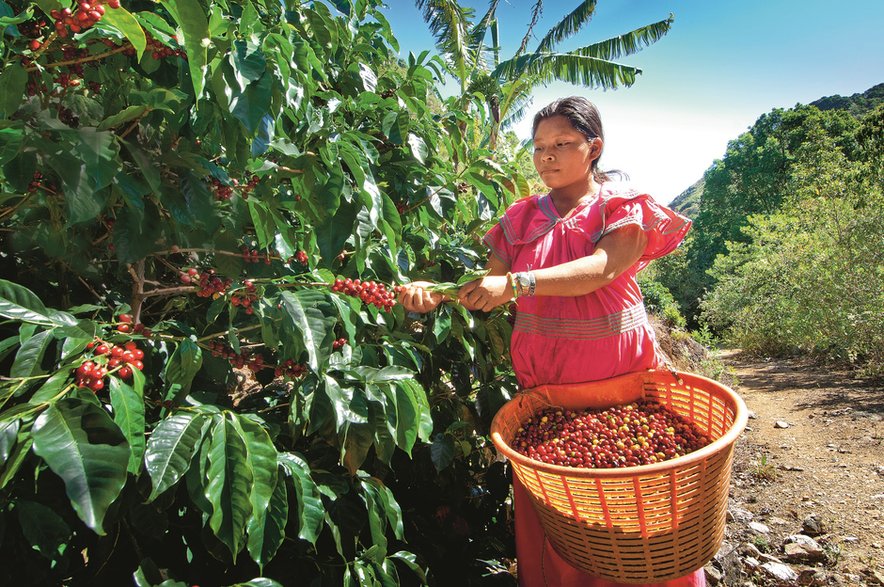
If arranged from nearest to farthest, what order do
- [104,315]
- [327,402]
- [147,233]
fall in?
[147,233]
[327,402]
[104,315]

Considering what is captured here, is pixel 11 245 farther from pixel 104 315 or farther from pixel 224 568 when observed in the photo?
pixel 224 568

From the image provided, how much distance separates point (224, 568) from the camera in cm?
124

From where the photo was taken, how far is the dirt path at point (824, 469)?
275 centimetres

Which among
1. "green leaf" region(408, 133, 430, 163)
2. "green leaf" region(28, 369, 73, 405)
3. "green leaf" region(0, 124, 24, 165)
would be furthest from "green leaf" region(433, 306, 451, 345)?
"green leaf" region(0, 124, 24, 165)

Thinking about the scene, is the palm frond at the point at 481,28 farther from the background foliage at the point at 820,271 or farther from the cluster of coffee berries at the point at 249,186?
the cluster of coffee berries at the point at 249,186

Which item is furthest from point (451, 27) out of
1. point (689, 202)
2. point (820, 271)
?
point (689, 202)

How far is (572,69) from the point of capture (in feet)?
40.0

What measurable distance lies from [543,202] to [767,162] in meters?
32.0

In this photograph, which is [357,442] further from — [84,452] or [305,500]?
[84,452]

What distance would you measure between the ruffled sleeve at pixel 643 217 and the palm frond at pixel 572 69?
11.4m

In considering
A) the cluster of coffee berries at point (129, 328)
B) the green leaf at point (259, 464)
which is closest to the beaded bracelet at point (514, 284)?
the green leaf at point (259, 464)

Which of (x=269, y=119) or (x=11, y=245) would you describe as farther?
(x=11, y=245)

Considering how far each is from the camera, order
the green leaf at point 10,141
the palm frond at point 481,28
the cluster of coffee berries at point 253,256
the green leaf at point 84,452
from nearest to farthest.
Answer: the green leaf at point 84,452, the green leaf at point 10,141, the cluster of coffee berries at point 253,256, the palm frond at point 481,28

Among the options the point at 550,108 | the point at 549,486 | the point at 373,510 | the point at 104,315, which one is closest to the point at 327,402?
the point at 373,510
